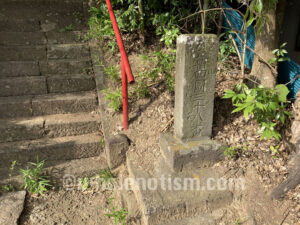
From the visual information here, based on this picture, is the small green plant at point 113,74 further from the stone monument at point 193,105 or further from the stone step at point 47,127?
the stone monument at point 193,105

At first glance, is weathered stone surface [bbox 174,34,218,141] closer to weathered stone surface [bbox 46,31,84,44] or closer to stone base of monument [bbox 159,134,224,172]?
stone base of monument [bbox 159,134,224,172]

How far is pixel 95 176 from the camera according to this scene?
2584 mm

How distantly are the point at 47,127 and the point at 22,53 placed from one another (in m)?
1.40

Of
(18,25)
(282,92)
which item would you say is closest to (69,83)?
(18,25)

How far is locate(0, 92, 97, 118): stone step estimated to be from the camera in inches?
112

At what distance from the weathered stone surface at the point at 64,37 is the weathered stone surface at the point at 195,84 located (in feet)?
7.58

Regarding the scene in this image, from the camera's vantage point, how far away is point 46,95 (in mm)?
3043

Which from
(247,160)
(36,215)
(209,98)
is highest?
(209,98)

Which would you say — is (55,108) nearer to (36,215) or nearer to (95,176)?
(95,176)

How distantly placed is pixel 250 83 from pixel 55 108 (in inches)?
95.2

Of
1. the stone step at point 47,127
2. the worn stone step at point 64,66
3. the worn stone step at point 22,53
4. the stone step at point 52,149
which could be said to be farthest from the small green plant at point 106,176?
the worn stone step at point 22,53

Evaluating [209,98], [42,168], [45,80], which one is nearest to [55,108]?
[45,80]

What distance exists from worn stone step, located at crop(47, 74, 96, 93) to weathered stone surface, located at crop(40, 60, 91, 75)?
19 centimetres

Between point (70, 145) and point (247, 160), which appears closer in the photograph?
point (247, 160)
